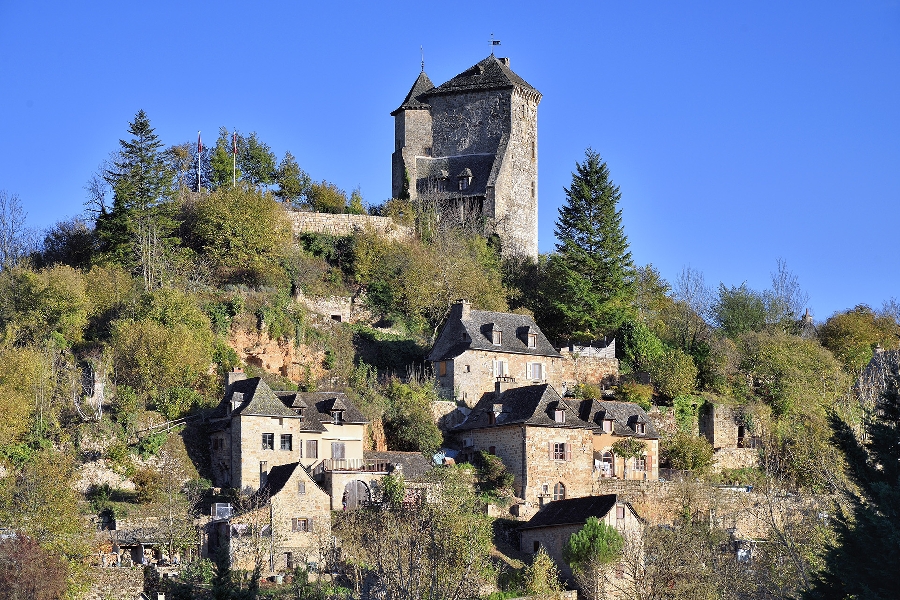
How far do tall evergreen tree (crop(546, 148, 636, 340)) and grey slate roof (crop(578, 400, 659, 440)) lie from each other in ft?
25.6

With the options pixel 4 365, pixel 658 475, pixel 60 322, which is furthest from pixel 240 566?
pixel 658 475

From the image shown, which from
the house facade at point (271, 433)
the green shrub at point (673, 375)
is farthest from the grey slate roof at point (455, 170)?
the house facade at point (271, 433)

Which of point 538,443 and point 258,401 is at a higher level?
point 258,401

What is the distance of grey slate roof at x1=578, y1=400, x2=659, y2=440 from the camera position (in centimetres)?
6000

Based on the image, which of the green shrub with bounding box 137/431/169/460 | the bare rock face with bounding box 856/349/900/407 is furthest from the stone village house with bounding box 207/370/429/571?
the bare rock face with bounding box 856/349/900/407

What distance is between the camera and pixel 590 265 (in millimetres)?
70750

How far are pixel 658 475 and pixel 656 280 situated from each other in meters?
18.4

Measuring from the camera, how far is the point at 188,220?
225 feet

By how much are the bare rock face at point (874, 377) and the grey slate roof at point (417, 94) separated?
28.2 m

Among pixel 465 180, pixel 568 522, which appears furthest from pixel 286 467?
pixel 465 180

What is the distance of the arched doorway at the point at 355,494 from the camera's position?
5203 cm

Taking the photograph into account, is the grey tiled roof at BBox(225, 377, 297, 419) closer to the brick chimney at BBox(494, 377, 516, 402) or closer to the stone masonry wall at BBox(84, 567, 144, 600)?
the stone masonry wall at BBox(84, 567, 144, 600)

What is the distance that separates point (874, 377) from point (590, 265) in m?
16.3

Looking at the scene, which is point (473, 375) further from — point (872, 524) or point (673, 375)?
point (872, 524)
